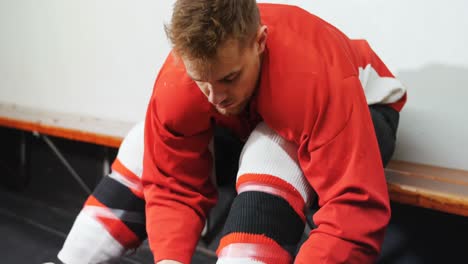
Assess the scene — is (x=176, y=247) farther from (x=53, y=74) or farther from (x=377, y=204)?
(x=53, y=74)

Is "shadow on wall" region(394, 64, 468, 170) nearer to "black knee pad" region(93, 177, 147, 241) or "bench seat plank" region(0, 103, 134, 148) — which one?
"black knee pad" region(93, 177, 147, 241)

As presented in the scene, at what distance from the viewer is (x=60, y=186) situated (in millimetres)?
1452

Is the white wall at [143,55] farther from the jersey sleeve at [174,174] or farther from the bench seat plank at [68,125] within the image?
the jersey sleeve at [174,174]

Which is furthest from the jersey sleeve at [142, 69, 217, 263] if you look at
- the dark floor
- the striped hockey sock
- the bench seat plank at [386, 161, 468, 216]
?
the dark floor

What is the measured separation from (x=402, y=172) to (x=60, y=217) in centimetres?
96

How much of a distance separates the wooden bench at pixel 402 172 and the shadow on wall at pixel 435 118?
0.10ft

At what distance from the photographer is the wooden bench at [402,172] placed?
0.67 metres

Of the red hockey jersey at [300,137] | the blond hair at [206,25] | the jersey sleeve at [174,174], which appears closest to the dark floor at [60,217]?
the red hockey jersey at [300,137]

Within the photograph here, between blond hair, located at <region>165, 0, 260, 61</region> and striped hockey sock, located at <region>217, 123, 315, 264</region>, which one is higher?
blond hair, located at <region>165, 0, 260, 61</region>

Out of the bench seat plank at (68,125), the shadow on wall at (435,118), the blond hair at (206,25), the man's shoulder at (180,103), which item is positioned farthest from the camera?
the bench seat plank at (68,125)

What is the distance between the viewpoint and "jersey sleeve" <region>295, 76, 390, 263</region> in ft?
1.77

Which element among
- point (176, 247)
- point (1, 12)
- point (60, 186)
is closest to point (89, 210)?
point (176, 247)

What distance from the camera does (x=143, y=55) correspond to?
3.95 feet

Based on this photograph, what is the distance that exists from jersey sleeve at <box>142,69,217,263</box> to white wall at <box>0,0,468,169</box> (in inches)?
16.4
